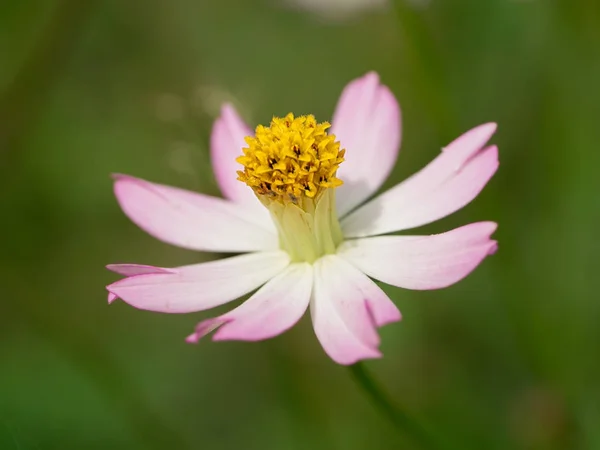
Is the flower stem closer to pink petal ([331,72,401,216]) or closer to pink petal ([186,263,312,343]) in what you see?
pink petal ([186,263,312,343])

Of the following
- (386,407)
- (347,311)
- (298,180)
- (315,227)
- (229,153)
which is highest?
(229,153)

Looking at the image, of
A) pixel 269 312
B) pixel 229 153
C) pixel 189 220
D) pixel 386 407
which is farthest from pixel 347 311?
pixel 229 153

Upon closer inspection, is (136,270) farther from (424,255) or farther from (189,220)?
(424,255)

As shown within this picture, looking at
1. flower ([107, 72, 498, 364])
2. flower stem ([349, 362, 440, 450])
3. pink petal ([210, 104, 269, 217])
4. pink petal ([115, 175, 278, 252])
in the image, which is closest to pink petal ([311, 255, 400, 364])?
flower ([107, 72, 498, 364])

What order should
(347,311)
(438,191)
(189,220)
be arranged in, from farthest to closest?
(189,220) < (438,191) < (347,311)
